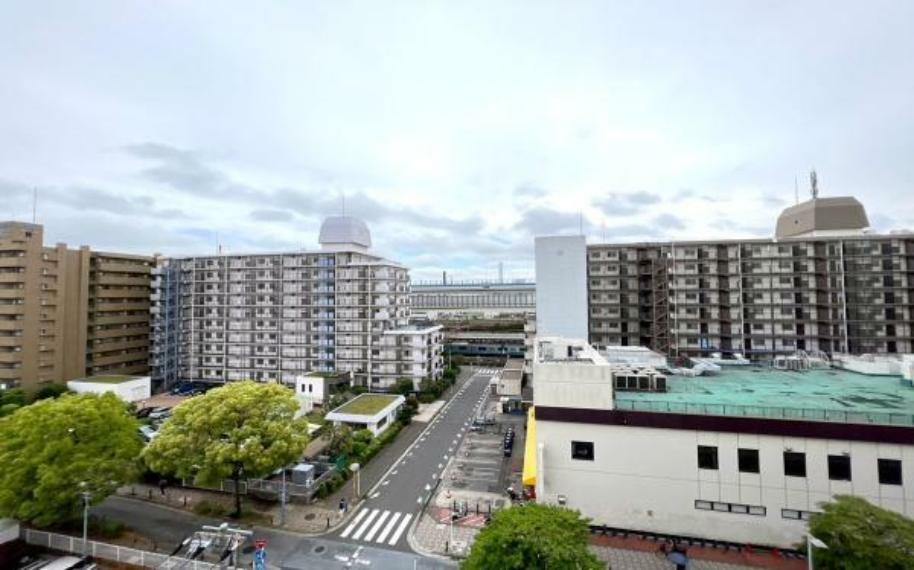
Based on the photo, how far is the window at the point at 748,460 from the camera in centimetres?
2316

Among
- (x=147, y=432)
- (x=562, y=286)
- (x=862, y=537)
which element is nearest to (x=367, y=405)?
(x=147, y=432)

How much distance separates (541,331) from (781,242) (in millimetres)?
33857

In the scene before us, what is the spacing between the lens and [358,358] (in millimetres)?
62219

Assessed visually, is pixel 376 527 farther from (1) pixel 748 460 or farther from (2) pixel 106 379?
(2) pixel 106 379

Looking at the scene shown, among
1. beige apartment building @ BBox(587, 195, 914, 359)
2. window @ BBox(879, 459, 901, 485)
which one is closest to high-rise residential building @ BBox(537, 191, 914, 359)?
beige apartment building @ BBox(587, 195, 914, 359)

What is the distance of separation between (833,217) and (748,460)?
5509cm

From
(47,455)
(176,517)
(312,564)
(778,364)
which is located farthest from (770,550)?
(47,455)

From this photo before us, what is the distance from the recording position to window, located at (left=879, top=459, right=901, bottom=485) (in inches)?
850

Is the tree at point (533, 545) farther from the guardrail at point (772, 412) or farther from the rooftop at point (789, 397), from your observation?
the rooftop at point (789, 397)

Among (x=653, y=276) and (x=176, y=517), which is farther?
(x=653, y=276)

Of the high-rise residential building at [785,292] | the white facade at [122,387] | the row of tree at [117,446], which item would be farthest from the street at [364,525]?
the high-rise residential building at [785,292]

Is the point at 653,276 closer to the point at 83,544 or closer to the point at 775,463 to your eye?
the point at 775,463

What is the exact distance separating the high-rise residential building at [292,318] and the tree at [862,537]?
156 ft

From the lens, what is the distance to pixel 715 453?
23.8 metres
